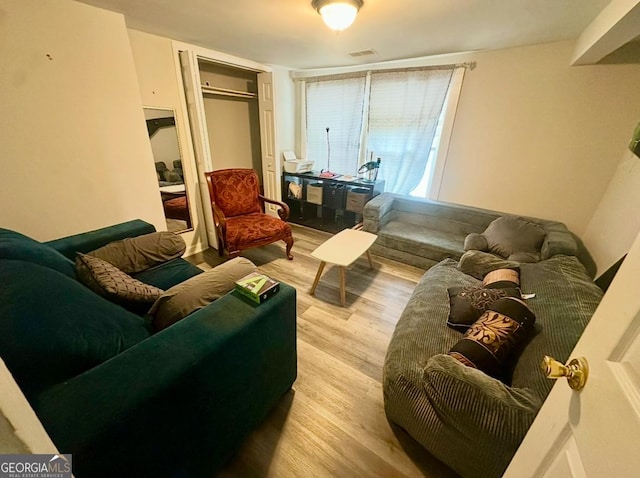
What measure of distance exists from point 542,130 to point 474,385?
2.68 m

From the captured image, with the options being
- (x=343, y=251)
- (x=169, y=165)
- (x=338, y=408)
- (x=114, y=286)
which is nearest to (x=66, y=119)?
(x=169, y=165)

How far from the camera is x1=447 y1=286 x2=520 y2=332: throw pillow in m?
1.40

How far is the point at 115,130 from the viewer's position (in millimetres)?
2049

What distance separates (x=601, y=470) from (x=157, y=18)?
10.2 ft

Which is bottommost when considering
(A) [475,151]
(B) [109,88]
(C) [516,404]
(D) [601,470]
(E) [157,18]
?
(C) [516,404]

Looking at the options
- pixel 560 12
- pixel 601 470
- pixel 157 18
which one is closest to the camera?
pixel 601 470

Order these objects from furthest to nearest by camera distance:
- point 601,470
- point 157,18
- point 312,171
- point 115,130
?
point 312,171 < point 115,130 < point 157,18 < point 601,470

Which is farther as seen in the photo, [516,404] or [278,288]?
[278,288]

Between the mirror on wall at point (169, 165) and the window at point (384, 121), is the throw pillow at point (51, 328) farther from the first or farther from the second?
the window at point (384, 121)

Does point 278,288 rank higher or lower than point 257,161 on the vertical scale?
lower

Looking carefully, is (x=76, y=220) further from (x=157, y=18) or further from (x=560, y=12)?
(x=560, y=12)

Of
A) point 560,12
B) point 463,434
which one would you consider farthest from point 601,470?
point 560,12

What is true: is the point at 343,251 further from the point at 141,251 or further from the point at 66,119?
the point at 66,119

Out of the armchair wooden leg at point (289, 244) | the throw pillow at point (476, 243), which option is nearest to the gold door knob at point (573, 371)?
the throw pillow at point (476, 243)
